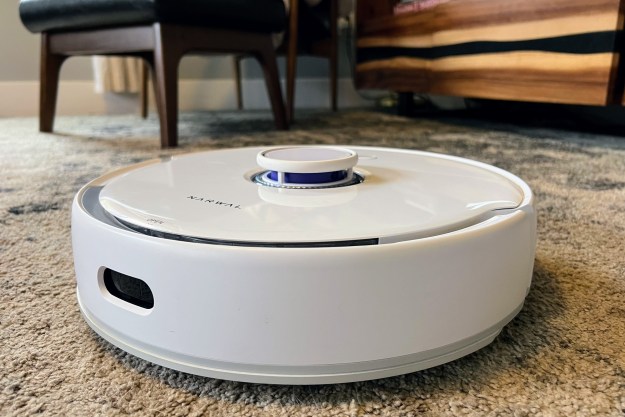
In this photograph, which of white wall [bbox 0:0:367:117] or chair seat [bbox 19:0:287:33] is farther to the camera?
white wall [bbox 0:0:367:117]

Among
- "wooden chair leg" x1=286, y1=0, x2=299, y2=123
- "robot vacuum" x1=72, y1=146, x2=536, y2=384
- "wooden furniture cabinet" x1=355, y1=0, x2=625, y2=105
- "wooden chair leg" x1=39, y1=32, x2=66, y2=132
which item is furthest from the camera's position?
"wooden chair leg" x1=286, y1=0, x2=299, y2=123

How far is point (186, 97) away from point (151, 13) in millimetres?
1536

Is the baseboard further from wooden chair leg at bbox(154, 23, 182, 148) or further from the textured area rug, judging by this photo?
the textured area rug

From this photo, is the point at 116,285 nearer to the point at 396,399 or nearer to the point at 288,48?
the point at 396,399

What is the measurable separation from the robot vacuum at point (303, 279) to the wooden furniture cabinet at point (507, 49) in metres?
1.04

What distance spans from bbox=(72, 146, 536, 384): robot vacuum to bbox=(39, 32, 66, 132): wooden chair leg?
149 centimetres

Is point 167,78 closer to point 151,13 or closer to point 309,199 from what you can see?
point 151,13

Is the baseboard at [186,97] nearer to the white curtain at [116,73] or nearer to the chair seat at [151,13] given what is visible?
the white curtain at [116,73]

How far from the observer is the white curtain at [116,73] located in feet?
8.32

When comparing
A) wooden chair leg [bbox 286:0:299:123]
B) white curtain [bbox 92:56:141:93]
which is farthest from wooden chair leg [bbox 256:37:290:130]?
white curtain [bbox 92:56:141:93]

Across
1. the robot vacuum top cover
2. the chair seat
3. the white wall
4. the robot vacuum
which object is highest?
the chair seat

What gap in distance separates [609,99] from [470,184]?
3.27 feet

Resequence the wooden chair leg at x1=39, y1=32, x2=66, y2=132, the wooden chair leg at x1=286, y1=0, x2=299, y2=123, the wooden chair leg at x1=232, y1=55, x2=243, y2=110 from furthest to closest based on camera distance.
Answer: the wooden chair leg at x1=232, y1=55, x2=243, y2=110, the wooden chair leg at x1=286, y1=0, x2=299, y2=123, the wooden chair leg at x1=39, y1=32, x2=66, y2=132

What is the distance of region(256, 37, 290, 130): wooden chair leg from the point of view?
1705mm
